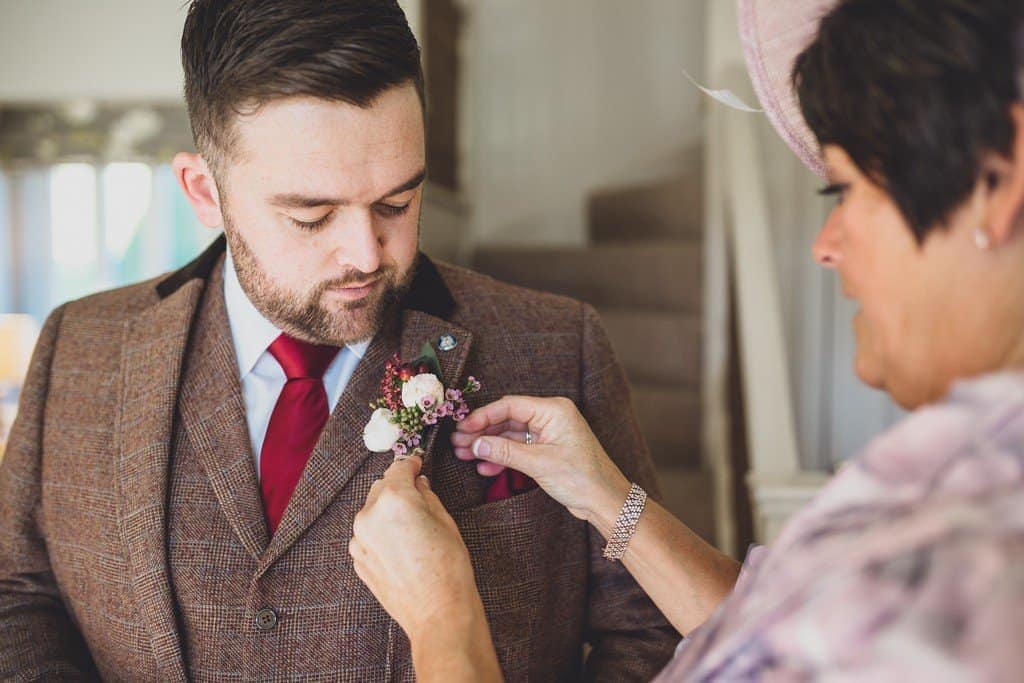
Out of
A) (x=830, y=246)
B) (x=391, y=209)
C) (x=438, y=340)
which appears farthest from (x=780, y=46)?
(x=438, y=340)

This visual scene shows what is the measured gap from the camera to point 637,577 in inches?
54.3

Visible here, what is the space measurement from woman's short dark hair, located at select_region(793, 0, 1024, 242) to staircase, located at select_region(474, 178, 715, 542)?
255cm

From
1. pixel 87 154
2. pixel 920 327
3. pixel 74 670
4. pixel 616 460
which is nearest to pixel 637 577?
pixel 616 460

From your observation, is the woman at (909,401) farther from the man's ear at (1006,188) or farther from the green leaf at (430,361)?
the green leaf at (430,361)

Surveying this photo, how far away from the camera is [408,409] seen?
1438 mm

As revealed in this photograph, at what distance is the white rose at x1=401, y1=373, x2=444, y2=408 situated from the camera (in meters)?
1.42

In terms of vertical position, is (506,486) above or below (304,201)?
below

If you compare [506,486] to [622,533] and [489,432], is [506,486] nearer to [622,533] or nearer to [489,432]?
[489,432]

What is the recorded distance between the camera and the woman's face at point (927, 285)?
859 millimetres

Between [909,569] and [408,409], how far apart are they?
879 mm

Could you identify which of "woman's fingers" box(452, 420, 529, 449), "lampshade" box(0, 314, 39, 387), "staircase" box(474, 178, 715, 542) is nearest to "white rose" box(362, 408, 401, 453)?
"woman's fingers" box(452, 420, 529, 449)

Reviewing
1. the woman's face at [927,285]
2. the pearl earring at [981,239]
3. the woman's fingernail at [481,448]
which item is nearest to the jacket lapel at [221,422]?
the woman's fingernail at [481,448]

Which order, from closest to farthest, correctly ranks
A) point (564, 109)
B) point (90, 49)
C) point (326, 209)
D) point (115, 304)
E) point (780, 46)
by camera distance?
1. point (780, 46)
2. point (326, 209)
3. point (115, 304)
4. point (90, 49)
5. point (564, 109)

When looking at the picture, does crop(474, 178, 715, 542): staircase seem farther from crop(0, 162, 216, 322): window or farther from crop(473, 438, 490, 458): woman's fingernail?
crop(0, 162, 216, 322): window
